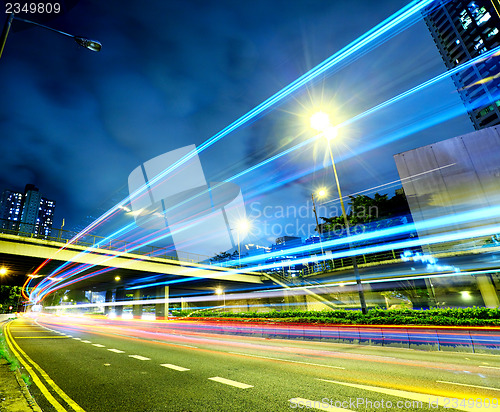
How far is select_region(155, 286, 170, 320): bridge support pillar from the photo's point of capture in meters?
39.6

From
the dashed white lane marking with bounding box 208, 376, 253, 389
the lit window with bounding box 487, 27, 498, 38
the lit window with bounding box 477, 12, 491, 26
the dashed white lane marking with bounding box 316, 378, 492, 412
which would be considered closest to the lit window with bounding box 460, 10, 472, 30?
the lit window with bounding box 477, 12, 491, 26

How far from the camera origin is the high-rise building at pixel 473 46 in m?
67.0

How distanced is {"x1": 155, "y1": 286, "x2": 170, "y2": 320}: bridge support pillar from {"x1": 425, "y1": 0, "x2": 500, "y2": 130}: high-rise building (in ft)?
257

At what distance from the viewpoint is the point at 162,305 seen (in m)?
41.0

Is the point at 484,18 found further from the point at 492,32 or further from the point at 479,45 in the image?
the point at 479,45

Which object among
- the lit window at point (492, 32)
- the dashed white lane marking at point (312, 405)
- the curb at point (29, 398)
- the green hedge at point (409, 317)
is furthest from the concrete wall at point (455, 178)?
the lit window at point (492, 32)

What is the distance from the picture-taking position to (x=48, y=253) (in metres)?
23.9

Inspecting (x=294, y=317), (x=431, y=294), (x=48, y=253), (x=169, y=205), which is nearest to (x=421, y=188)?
(x=431, y=294)

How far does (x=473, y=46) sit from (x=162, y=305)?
326 feet

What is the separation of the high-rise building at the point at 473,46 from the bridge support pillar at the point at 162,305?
78.3 m

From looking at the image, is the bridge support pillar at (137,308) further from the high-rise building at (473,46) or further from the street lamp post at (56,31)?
the high-rise building at (473,46)

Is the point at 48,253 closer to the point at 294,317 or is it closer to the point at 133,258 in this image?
the point at 133,258

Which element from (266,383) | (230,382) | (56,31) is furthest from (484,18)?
A: (230,382)

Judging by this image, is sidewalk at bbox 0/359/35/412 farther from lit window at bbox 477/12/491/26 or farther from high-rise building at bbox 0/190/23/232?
high-rise building at bbox 0/190/23/232
